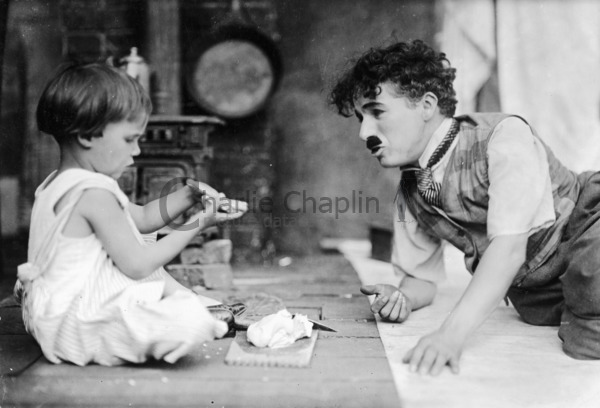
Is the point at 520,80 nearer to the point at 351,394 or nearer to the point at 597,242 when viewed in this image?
the point at 597,242

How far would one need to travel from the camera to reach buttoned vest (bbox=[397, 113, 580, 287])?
63.1 inches

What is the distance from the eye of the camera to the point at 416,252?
184 cm

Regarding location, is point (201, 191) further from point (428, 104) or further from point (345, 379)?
point (428, 104)

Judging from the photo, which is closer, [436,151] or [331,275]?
[436,151]

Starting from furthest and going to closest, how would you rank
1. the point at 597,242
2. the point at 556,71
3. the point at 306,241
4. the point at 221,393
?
the point at 306,241, the point at 556,71, the point at 597,242, the point at 221,393

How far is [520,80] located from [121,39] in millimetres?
2056

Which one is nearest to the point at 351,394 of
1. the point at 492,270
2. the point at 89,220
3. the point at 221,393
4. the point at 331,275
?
the point at 221,393

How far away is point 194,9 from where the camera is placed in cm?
308

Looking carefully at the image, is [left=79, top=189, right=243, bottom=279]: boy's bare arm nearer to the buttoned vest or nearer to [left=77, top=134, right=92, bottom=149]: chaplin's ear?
[left=77, top=134, right=92, bottom=149]: chaplin's ear

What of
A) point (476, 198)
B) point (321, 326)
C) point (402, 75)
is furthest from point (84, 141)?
point (476, 198)

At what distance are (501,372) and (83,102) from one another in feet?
3.59

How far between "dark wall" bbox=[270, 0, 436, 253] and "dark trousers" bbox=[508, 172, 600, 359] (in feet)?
5.46

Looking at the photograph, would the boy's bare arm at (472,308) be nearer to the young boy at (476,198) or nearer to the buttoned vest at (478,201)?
the young boy at (476,198)

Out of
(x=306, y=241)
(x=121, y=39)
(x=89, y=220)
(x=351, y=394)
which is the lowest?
(x=306, y=241)
